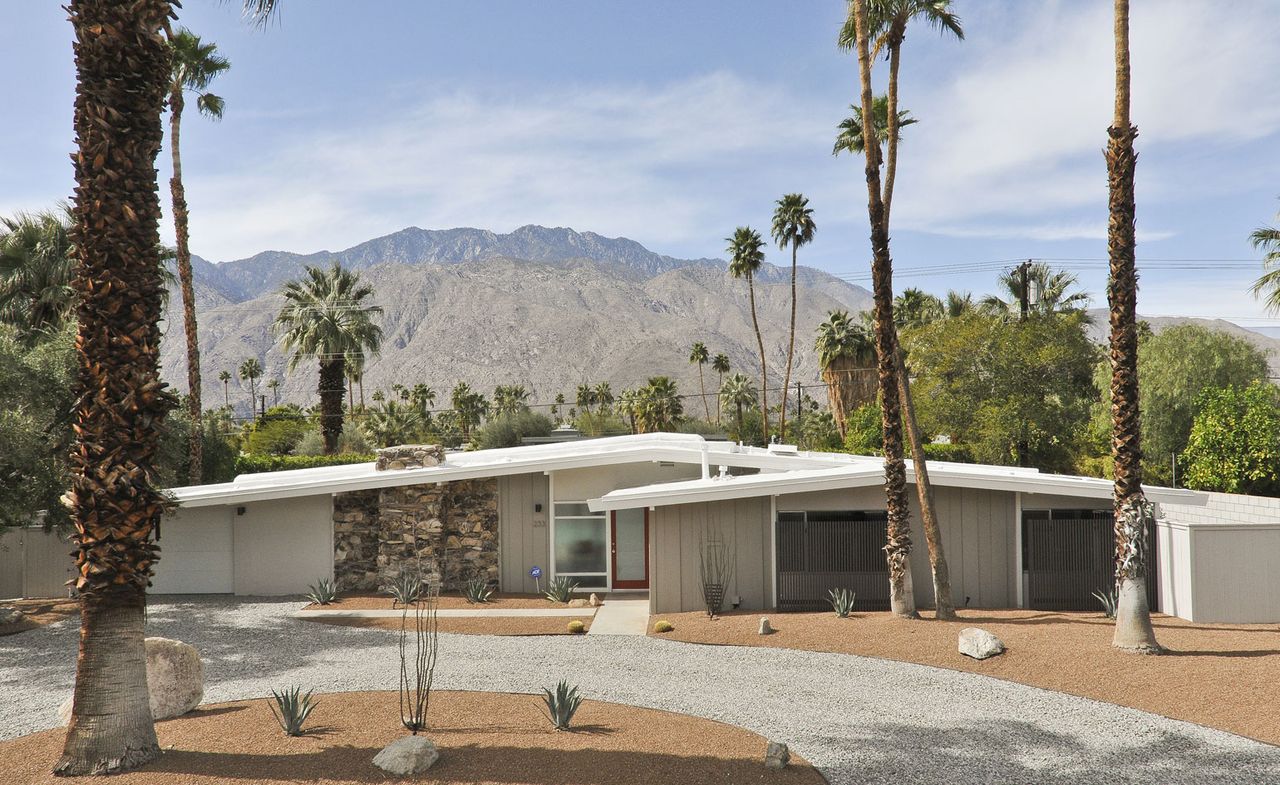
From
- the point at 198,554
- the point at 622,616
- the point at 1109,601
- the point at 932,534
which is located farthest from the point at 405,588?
→ the point at 1109,601

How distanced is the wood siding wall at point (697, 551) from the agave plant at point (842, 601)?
1.24 m

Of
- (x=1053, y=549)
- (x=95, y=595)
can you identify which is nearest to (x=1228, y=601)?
(x=1053, y=549)

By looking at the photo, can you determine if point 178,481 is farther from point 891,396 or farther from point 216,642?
point 891,396

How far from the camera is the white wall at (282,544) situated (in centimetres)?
1883

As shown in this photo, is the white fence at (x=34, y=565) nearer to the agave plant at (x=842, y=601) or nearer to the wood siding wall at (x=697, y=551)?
the wood siding wall at (x=697, y=551)

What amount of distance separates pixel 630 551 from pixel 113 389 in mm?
12643

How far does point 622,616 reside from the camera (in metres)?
16.2

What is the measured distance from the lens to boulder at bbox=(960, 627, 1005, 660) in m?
12.0

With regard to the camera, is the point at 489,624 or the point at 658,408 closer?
the point at 489,624

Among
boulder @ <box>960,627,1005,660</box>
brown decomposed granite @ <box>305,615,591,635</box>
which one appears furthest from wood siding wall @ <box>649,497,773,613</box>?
boulder @ <box>960,627,1005,660</box>

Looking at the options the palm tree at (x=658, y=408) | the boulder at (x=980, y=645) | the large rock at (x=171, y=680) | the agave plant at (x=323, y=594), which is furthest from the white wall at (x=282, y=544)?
the palm tree at (x=658, y=408)

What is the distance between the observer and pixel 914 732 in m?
9.09

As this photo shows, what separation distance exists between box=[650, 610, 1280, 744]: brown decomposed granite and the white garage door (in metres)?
9.84

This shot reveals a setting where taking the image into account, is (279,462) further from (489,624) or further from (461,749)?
(461,749)
